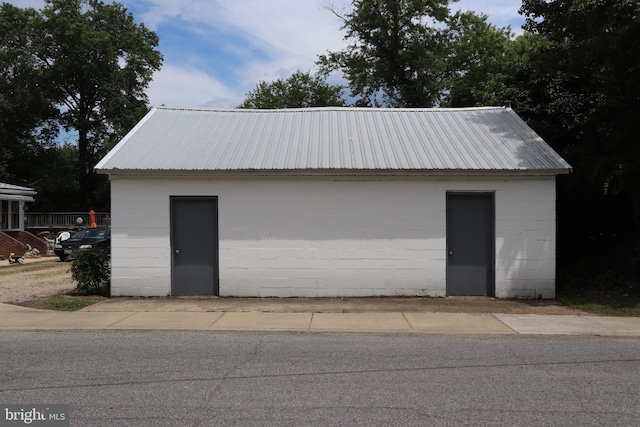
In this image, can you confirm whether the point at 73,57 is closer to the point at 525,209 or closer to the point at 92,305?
the point at 92,305

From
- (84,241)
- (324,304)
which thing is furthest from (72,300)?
(84,241)

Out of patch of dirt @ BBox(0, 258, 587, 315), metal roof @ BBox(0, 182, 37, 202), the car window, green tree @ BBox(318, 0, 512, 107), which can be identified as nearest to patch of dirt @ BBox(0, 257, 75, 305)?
patch of dirt @ BBox(0, 258, 587, 315)

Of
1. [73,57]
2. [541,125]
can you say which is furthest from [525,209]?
[73,57]

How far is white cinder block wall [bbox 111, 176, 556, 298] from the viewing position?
11.5 meters

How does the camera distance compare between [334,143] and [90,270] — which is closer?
[90,270]

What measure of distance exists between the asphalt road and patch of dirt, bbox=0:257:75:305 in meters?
4.32

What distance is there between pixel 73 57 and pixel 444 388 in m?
45.1

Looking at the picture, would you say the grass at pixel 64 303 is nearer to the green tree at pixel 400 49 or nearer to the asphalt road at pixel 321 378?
the asphalt road at pixel 321 378

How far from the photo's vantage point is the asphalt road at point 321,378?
4.83 m

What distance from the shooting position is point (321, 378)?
19.7 ft

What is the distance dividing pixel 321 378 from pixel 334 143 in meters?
7.89

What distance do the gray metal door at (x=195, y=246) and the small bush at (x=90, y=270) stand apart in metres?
1.98

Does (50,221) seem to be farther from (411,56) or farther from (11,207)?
(411,56)

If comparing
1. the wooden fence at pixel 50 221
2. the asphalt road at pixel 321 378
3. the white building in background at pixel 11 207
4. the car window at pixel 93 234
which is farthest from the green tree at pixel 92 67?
the asphalt road at pixel 321 378
